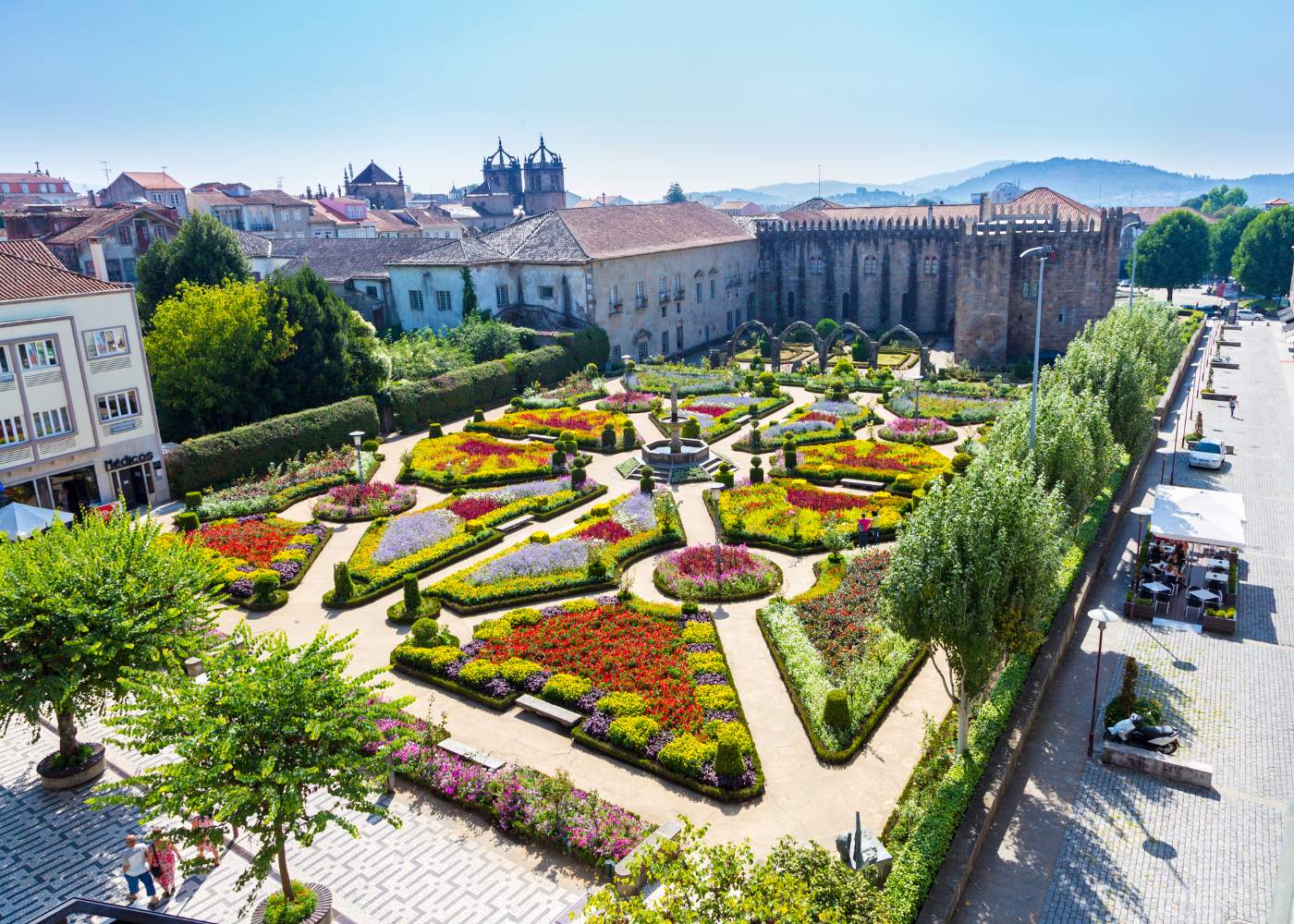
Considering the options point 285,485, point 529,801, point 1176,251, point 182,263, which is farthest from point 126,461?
point 1176,251

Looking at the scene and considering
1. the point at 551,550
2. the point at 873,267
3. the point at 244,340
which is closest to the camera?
the point at 551,550

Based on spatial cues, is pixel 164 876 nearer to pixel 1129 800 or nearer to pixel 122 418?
pixel 1129 800

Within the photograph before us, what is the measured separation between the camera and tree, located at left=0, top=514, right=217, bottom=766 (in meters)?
16.4

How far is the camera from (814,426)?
4259 cm

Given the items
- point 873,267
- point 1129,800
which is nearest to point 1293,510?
point 1129,800

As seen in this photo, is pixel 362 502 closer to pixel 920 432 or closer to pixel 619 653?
pixel 619 653

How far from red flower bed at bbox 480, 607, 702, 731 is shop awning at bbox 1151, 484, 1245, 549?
47.2 ft

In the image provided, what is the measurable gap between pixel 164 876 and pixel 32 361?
22553 millimetres

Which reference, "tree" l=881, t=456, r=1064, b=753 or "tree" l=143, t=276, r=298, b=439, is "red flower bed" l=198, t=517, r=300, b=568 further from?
"tree" l=881, t=456, r=1064, b=753

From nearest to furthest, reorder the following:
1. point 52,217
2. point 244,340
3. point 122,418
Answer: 1. point 122,418
2. point 244,340
3. point 52,217

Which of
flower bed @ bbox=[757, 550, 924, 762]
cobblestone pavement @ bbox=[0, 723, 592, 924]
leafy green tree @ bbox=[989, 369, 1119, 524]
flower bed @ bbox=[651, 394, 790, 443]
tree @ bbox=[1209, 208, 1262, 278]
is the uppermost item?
tree @ bbox=[1209, 208, 1262, 278]

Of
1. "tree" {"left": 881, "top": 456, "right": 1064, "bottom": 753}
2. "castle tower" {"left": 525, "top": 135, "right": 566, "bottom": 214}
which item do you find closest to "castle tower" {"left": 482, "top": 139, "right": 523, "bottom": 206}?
"castle tower" {"left": 525, "top": 135, "right": 566, "bottom": 214}

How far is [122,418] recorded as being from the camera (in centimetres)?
3375

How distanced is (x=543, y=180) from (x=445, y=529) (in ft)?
335
